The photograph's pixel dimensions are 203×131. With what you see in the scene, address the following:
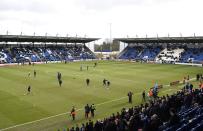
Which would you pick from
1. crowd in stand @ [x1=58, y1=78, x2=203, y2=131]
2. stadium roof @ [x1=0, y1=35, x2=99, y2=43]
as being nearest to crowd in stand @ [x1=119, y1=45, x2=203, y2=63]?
stadium roof @ [x1=0, y1=35, x2=99, y2=43]

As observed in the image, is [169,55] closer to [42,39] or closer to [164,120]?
[42,39]

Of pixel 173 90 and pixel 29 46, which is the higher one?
pixel 29 46

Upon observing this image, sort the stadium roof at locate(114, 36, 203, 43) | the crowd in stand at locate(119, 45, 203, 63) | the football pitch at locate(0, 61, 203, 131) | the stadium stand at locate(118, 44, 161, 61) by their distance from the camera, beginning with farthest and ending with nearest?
the stadium stand at locate(118, 44, 161, 61)
the crowd in stand at locate(119, 45, 203, 63)
the stadium roof at locate(114, 36, 203, 43)
the football pitch at locate(0, 61, 203, 131)

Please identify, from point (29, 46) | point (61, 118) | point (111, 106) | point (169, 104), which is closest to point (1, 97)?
point (61, 118)

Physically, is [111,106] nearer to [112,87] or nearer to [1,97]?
[112,87]

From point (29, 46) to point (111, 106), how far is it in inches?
2713

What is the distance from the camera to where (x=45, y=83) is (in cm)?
4053

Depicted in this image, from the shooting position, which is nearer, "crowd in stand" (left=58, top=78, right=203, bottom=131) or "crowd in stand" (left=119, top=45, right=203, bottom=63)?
"crowd in stand" (left=58, top=78, right=203, bottom=131)

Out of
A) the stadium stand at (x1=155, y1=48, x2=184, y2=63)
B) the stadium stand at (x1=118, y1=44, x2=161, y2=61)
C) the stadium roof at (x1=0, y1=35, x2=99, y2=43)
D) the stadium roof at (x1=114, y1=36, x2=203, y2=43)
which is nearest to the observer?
the stadium roof at (x1=114, y1=36, x2=203, y2=43)

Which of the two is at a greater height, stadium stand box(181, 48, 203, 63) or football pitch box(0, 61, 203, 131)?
stadium stand box(181, 48, 203, 63)

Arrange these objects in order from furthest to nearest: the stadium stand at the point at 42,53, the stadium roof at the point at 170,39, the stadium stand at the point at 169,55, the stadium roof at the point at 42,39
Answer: the stadium stand at the point at 169,55
the stadium stand at the point at 42,53
the stadium roof at the point at 42,39
the stadium roof at the point at 170,39

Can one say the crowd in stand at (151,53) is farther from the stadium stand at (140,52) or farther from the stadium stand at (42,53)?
the stadium stand at (42,53)

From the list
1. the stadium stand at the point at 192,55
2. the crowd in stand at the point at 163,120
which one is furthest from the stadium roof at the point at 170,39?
the crowd in stand at the point at 163,120

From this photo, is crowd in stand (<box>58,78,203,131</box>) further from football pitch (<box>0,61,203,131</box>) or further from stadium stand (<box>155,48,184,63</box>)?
stadium stand (<box>155,48,184,63</box>)
